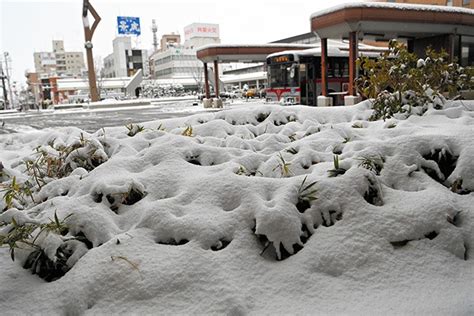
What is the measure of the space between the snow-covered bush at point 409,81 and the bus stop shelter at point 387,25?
416 inches

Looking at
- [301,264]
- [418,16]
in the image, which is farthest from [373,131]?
[418,16]

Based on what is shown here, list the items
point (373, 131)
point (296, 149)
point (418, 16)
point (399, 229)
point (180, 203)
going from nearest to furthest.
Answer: point (399, 229)
point (180, 203)
point (296, 149)
point (373, 131)
point (418, 16)

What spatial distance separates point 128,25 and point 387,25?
69.1 meters

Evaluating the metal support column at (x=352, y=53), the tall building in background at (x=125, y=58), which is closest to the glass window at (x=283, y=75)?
the metal support column at (x=352, y=53)

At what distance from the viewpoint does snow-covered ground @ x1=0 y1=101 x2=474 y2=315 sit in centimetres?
205

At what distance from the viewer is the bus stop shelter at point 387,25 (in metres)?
14.9

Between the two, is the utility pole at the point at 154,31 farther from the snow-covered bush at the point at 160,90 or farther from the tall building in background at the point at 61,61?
the snow-covered bush at the point at 160,90

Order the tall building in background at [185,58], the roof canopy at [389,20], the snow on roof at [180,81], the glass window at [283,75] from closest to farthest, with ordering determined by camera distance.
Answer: the roof canopy at [389,20]
the glass window at [283,75]
the snow on roof at [180,81]
the tall building in background at [185,58]

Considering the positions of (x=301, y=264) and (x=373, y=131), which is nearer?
(x=301, y=264)

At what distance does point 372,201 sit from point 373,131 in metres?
1.26

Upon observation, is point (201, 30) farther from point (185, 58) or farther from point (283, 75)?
point (283, 75)

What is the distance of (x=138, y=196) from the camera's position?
2.85m

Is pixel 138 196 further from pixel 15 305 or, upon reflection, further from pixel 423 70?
pixel 423 70

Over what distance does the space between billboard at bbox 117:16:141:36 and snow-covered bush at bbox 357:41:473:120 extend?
77.9 m
